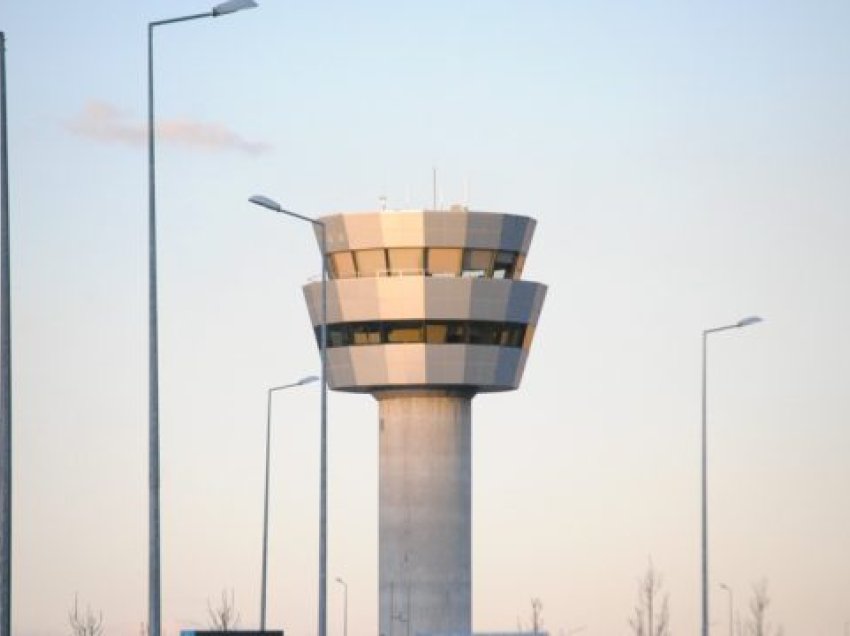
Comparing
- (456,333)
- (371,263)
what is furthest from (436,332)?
(371,263)

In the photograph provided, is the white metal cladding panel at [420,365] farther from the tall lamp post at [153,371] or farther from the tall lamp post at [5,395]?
the tall lamp post at [5,395]

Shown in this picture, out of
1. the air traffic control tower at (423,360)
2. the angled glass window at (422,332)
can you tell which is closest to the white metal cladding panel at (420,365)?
the air traffic control tower at (423,360)

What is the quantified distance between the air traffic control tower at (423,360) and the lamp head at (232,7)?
5956 cm

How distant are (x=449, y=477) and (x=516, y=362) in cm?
650

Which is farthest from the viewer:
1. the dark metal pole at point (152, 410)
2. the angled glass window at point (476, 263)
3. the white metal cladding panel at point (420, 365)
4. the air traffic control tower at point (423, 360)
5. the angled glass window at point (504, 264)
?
the angled glass window at point (504, 264)

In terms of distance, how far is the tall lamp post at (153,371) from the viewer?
51750mm

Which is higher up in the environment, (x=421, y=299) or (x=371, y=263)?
(x=371, y=263)

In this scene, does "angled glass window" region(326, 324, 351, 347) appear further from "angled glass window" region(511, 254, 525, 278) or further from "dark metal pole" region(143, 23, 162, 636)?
"dark metal pole" region(143, 23, 162, 636)

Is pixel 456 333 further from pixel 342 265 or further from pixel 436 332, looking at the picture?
pixel 342 265

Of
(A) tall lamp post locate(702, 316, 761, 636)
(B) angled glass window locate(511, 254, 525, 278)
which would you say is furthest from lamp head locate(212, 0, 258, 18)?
(B) angled glass window locate(511, 254, 525, 278)

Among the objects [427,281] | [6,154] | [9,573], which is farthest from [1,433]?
[427,281]

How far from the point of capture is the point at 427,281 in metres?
117

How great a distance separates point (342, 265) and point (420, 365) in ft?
20.3

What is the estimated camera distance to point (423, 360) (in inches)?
4604
